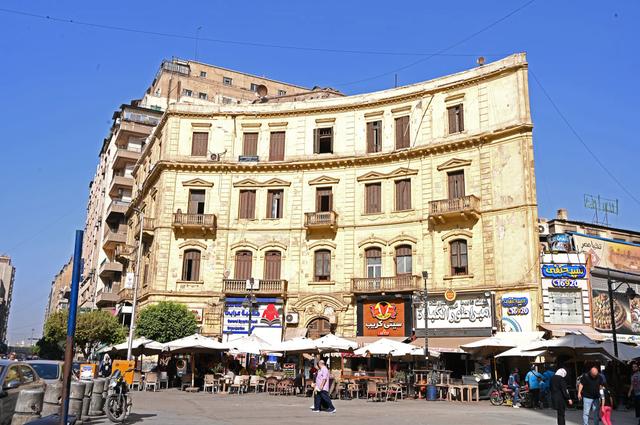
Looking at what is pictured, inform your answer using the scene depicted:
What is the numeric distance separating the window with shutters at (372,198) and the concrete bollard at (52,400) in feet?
78.6

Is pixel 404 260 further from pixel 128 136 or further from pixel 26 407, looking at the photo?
pixel 128 136

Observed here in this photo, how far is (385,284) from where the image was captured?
32812 millimetres

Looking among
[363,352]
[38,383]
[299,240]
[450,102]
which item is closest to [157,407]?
[38,383]

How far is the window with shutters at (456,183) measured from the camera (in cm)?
3316

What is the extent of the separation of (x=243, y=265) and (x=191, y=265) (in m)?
3.22

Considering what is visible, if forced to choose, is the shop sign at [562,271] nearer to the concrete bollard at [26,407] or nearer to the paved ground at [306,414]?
the paved ground at [306,414]

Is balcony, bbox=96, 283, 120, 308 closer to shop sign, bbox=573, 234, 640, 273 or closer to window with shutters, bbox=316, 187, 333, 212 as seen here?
window with shutters, bbox=316, 187, 333, 212

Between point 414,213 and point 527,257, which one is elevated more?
point 414,213

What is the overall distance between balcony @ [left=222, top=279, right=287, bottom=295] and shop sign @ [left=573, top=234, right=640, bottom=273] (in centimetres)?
1609

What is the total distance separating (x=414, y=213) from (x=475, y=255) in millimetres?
4261

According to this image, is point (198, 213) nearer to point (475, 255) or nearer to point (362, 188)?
point (362, 188)

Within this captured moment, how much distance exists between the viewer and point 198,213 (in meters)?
37.4

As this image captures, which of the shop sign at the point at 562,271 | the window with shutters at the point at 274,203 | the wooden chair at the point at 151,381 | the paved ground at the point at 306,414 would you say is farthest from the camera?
the window with shutters at the point at 274,203

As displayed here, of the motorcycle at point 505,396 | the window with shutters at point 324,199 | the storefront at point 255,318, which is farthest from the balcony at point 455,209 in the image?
the storefront at point 255,318
